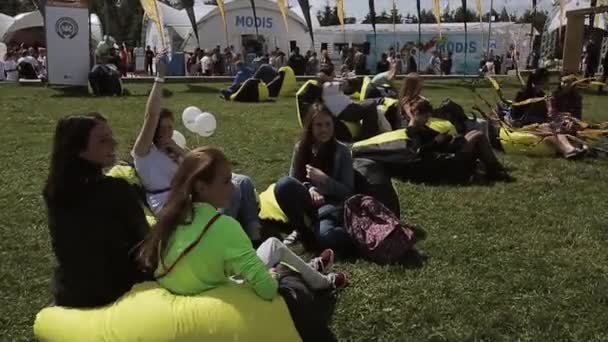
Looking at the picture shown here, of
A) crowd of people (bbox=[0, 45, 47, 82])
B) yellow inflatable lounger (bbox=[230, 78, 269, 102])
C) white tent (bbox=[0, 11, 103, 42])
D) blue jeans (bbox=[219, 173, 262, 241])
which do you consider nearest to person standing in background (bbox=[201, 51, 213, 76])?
crowd of people (bbox=[0, 45, 47, 82])

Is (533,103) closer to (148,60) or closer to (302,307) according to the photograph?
(302,307)

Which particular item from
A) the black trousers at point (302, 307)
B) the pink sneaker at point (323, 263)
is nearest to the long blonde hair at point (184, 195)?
the black trousers at point (302, 307)

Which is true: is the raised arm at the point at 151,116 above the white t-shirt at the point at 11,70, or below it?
below

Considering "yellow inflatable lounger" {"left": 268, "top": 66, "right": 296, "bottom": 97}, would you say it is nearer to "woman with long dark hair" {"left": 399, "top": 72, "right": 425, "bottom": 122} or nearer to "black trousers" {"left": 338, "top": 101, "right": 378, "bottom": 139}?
"black trousers" {"left": 338, "top": 101, "right": 378, "bottom": 139}

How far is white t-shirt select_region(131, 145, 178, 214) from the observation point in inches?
183

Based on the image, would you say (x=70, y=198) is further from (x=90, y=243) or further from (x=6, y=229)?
(x=6, y=229)

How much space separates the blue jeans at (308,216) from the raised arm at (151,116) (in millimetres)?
1018

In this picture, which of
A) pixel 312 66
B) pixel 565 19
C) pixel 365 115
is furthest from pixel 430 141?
pixel 312 66

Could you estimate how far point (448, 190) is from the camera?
686cm

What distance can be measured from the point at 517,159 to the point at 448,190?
2042 millimetres

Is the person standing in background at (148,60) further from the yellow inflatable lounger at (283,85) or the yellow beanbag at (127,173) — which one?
the yellow beanbag at (127,173)

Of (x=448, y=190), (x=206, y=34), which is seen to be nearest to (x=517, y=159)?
(x=448, y=190)

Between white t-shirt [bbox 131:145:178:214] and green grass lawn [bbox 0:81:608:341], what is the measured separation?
90 centimetres

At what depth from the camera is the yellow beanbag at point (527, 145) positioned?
28.3 feet
